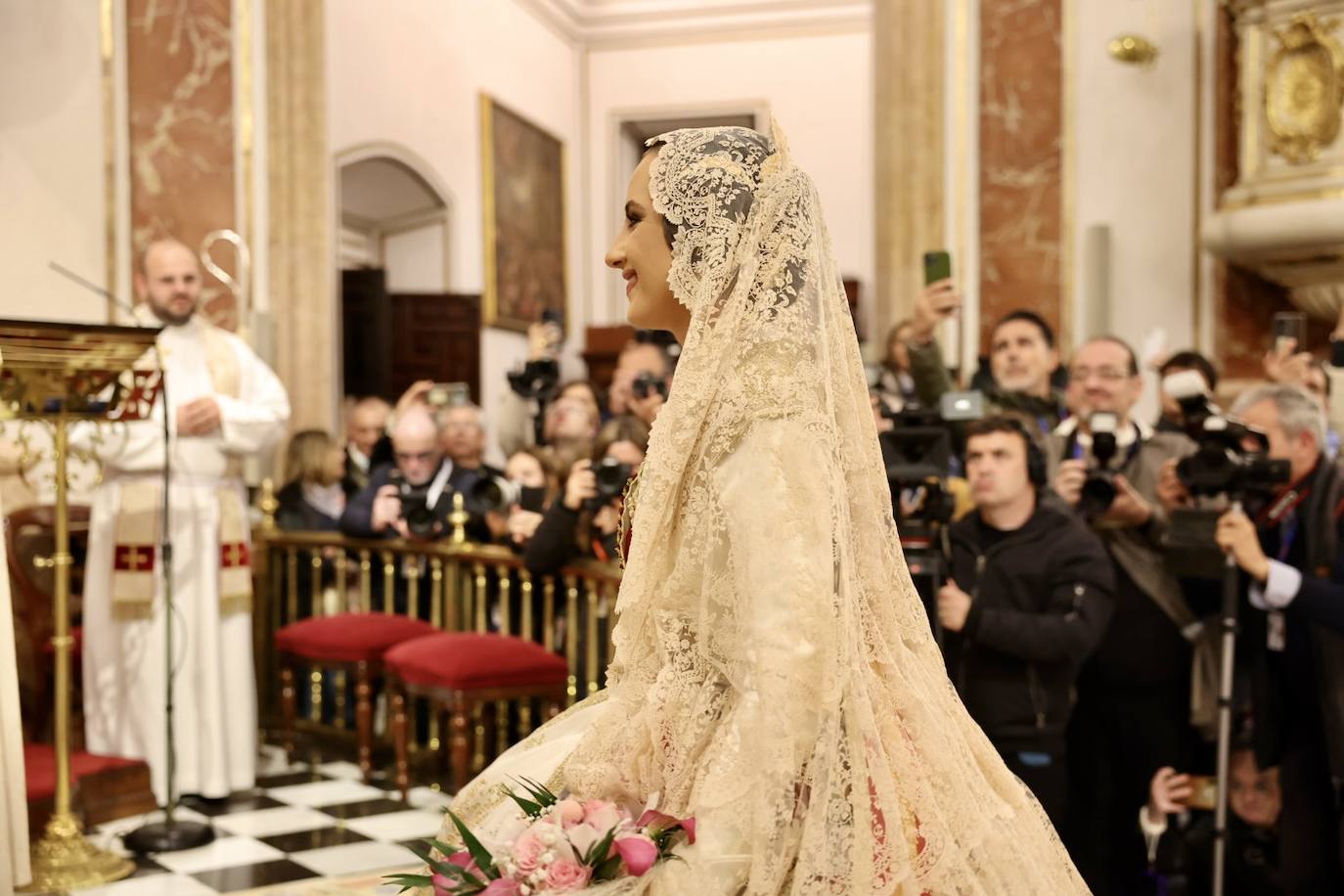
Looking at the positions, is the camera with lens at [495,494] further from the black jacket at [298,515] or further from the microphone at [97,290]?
the microphone at [97,290]

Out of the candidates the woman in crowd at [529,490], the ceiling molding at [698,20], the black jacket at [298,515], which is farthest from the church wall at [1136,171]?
the ceiling molding at [698,20]

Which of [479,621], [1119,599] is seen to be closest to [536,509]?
[479,621]

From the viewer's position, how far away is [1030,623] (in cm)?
383

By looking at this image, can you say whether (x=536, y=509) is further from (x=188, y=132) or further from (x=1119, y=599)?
(x=188, y=132)

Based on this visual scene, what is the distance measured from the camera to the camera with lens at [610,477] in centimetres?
484

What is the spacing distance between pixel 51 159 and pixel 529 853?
6.52 metres

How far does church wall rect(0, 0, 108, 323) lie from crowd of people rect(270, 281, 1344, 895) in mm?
3336

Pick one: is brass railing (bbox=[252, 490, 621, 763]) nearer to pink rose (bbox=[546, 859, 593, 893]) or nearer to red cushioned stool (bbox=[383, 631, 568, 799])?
red cushioned stool (bbox=[383, 631, 568, 799])

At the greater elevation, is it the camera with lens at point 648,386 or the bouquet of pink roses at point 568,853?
the camera with lens at point 648,386

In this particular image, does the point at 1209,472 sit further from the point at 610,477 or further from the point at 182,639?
the point at 182,639

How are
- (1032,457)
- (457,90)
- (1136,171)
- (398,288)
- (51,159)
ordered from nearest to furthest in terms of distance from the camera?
(1032,457) → (51,159) → (1136,171) → (457,90) → (398,288)

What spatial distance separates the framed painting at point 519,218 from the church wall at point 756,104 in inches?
27.2

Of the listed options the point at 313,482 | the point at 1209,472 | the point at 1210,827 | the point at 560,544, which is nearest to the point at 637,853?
the point at 1209,472

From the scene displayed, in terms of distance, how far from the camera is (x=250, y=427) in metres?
5.97
